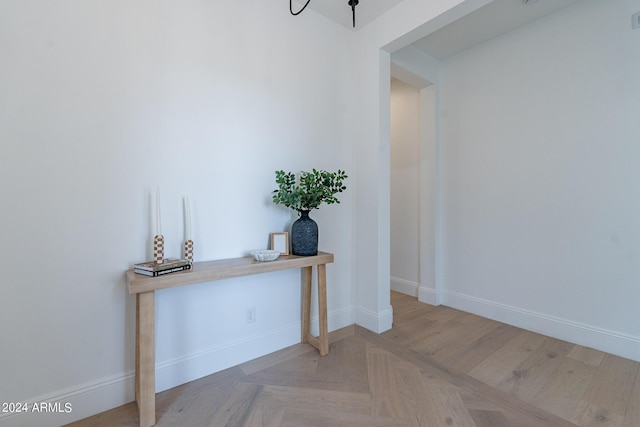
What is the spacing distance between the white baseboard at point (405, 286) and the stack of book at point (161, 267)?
265 centimetres

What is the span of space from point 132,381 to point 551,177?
329 cm

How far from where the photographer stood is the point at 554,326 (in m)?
2.32

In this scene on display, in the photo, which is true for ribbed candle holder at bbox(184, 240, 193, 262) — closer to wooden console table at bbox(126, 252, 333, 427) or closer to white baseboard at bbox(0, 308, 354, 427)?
wooden console table at bbox(126, 252, 333, 427)

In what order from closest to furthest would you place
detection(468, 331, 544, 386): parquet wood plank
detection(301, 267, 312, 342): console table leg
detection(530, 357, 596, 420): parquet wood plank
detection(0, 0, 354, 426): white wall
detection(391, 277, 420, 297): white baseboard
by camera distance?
detection(0, 0, 354, 426): white wall, detection(530, 357, 596, 420): parquet wood plank, detection(468, 331, 544, 386): parquet wood plank, detection(301, 267, 312, 342): console table leg, detection(391, 277, 420, 297): white baseboard

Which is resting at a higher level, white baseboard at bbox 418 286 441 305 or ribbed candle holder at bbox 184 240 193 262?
ribbed candle holder at bbox 184 240 193 262

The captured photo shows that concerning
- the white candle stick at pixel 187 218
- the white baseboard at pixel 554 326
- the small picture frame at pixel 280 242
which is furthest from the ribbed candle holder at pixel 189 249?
the white baseboard at pixel 554 326

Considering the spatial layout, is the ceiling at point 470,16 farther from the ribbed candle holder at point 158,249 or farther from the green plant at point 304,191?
the ribbed candle holder at point 158,249

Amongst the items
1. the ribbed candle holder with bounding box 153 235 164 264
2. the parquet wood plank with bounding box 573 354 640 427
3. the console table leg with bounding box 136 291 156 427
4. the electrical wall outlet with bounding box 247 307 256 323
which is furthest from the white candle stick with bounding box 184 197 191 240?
the parquet wood plank with bounding box 573 354 640 427

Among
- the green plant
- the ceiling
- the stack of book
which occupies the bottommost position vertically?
the stack of book

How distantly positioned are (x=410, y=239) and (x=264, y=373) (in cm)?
230

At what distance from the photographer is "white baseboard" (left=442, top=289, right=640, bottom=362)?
2.00 metres

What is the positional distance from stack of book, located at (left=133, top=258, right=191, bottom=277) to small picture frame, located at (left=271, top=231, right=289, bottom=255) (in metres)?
0.61

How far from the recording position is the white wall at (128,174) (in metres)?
1.33

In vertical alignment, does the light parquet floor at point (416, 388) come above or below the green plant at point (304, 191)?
below
